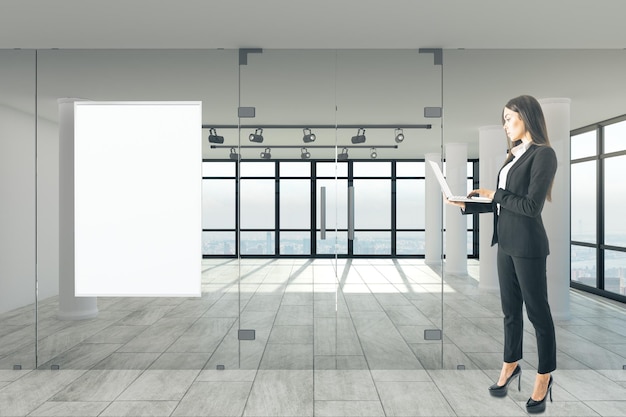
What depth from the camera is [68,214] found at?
3.91 meters

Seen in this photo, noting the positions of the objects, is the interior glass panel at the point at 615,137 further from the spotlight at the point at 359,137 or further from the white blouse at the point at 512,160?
the spotlight at the point at 359,137

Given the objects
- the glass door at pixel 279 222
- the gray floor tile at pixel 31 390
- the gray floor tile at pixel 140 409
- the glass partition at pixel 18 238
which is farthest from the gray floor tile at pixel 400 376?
the glass partition at pixel 18 238

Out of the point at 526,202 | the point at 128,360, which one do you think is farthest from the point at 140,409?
the point at 526,202

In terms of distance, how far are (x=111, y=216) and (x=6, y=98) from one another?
4.97ft

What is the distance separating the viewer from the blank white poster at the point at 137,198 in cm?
387

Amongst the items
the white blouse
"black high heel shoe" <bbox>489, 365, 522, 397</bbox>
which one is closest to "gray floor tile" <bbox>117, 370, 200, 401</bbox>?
"black high heel shoe" <bbox>489, 365, 522, 397</bbox>

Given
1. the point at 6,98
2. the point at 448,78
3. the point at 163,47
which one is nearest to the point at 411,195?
the point at 448,78

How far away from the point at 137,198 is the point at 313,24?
2130 millimetres

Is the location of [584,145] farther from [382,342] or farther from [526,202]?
[382,342]

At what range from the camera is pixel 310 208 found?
13.4ft

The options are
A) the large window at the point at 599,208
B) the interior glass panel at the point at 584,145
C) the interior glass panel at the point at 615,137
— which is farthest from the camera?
the interior glass panel at the point at 615,137

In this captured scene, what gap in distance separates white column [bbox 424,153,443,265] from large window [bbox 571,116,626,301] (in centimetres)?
129

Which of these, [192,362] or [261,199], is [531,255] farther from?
[192,362]

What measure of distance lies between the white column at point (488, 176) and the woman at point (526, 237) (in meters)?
0.37
